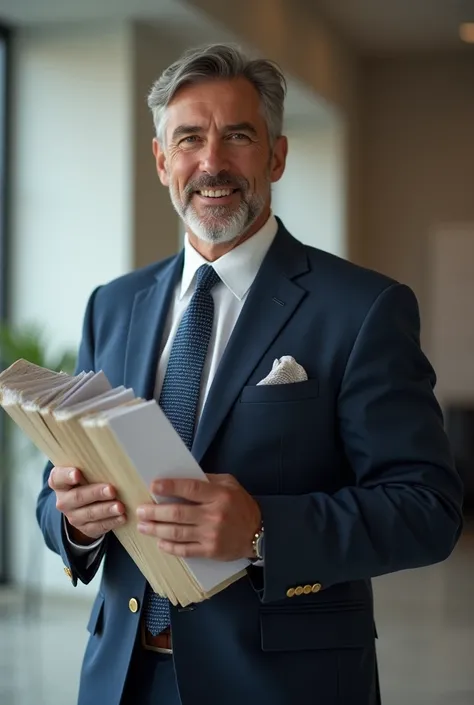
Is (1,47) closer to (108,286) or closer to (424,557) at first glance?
(108,286)

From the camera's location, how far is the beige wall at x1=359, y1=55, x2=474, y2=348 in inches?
443

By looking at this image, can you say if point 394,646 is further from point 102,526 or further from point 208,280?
point 102,526

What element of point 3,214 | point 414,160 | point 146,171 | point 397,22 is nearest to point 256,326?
point 146,171

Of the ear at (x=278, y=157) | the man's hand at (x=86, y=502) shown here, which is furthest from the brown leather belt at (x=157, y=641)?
the ear at (x=278, y=157)

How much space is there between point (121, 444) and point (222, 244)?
69 cm

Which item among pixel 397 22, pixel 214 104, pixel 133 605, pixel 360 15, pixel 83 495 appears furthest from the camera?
pixel 397 22

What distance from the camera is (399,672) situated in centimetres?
518

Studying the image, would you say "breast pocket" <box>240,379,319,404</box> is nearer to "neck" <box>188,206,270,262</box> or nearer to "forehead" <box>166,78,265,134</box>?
"neck" <box>188,206,270,262</box>

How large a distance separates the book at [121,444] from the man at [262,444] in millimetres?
47

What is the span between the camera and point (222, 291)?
2.06 m

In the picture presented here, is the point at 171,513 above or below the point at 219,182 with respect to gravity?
below

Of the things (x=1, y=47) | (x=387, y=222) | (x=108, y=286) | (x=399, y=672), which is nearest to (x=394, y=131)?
(x=387, y=222)

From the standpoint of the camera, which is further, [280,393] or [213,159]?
[213,159]

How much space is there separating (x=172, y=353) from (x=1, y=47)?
5041mm
